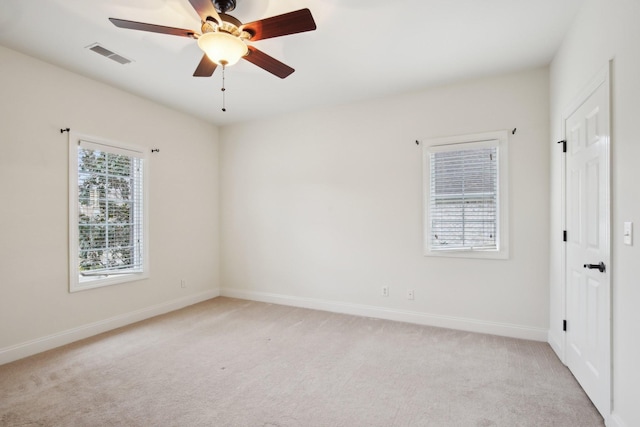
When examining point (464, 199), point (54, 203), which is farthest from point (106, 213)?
point (464, 199)

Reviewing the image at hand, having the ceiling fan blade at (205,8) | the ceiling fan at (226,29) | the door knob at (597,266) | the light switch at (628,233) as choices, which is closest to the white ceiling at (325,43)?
the ceiling fan at (226,29)

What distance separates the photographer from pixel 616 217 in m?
1.85

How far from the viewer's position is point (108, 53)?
2.97 metres

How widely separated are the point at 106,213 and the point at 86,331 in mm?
1313

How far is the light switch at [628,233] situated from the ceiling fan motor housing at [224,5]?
2783mm

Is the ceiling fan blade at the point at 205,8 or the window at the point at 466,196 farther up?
the ceiling fan blade at the point at 205,8

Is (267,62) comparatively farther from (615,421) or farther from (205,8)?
(615,421)

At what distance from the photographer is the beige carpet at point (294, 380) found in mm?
2062

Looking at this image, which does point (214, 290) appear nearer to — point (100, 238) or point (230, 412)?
point (100, 238)

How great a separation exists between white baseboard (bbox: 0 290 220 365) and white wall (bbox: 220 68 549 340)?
0.95 m

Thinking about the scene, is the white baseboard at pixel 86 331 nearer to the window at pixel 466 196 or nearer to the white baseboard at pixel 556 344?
the window at pixel 466 196

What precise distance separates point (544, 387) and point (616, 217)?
55.0 inches

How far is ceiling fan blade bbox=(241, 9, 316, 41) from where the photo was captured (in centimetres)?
190

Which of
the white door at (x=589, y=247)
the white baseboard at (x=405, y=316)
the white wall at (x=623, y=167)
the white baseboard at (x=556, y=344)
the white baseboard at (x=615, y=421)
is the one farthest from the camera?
the white baseboard at (x=405, y=316)
